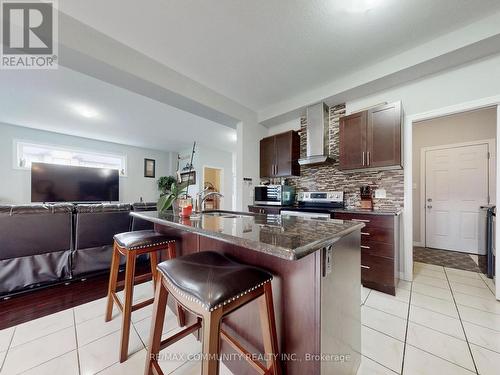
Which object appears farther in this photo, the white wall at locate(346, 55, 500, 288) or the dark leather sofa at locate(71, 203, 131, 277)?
the dark leather sofa at locate(71, 203, 131, 277)

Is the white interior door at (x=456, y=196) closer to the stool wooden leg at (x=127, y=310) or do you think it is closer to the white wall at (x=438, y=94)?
the white wall at (x=438, y=94)

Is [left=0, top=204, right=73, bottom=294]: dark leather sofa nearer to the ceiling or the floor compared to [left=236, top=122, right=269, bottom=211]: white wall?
nearer to the floor

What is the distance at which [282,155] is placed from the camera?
3.51 meters

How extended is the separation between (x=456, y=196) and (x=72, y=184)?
335 inches

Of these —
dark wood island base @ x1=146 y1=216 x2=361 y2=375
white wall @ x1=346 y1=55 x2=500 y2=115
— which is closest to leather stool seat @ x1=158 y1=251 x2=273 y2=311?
dark wood island base @ x1=146 y1=216 x2=361 y2=375

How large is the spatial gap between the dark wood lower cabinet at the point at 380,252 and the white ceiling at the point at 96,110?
3752 mm

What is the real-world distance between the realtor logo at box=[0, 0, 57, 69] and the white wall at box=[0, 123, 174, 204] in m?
4.02

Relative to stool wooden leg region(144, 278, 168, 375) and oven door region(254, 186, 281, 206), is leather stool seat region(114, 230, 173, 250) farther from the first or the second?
oven door region(254, 186, 281, 206)

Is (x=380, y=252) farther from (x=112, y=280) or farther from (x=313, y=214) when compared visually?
(x=112, y=280)

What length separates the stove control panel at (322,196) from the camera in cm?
Result: 297

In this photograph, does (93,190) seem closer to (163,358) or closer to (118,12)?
(118,12)

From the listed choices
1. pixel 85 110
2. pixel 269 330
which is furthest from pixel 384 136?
pixel 85 110

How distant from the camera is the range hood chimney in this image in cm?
306

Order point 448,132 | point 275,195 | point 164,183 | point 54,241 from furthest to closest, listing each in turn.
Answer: point 164,183
point 448,132
point 275,195
point 54,241
